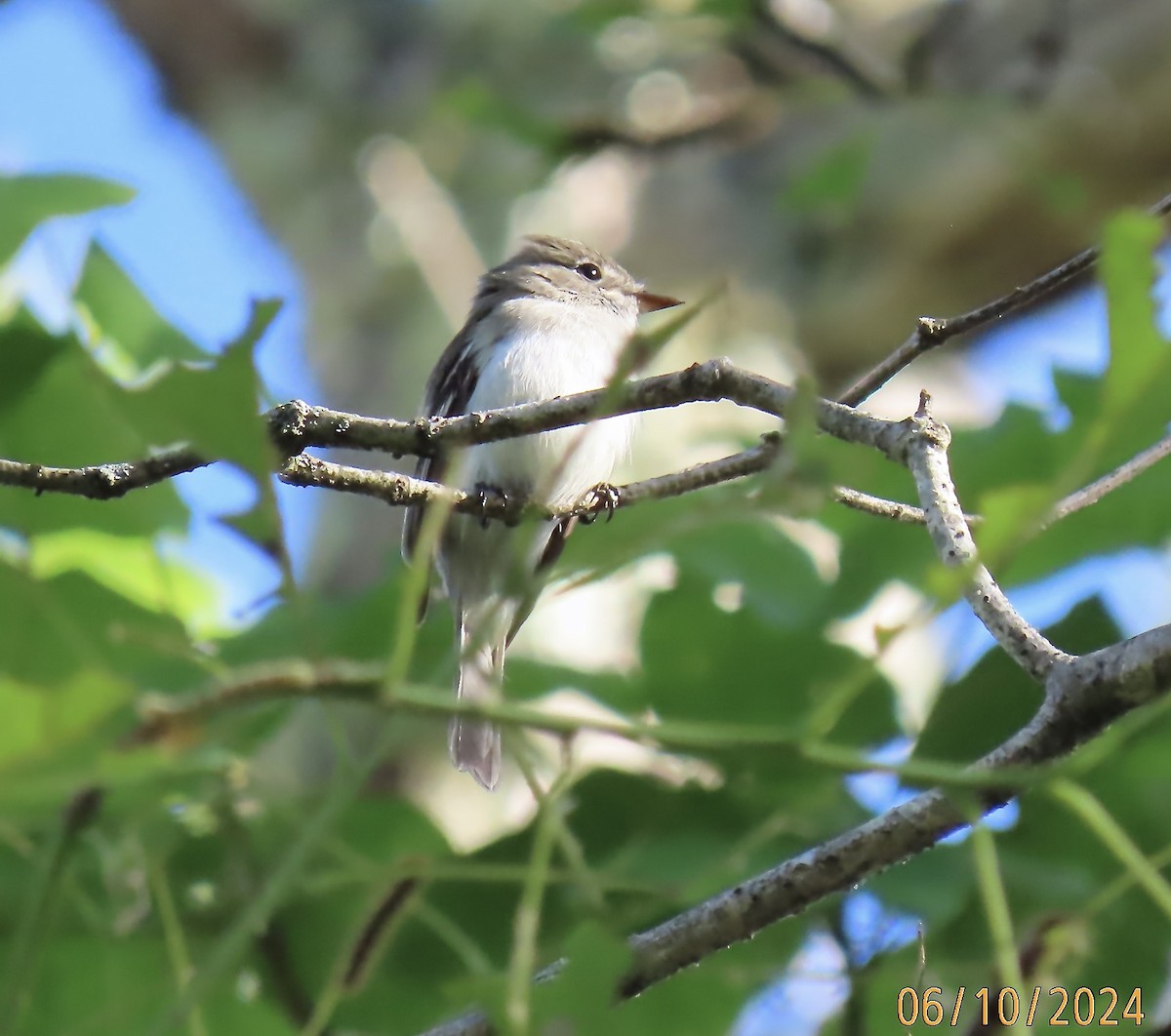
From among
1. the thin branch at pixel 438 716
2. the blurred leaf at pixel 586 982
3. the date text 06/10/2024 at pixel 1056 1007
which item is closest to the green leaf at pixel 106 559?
the date text 06/10/2024 at pixel 1056 1007

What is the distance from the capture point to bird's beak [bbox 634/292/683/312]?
15.4 ft

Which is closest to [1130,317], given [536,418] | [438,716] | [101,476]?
[438,716]

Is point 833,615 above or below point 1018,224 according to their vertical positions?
below

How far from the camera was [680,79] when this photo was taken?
23.3ft

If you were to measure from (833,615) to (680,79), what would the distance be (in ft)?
18.7

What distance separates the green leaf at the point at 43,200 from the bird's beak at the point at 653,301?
2.91m

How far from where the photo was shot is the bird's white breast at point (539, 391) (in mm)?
3824

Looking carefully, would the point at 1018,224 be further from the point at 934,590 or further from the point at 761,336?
the point at 934,590

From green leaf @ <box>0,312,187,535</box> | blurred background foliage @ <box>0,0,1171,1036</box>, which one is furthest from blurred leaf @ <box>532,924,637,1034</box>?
green leaf @ <box>0,312,187,535</box>

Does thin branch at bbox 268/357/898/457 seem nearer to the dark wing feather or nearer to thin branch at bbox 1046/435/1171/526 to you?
thin branch at bbox 1046/435/1171/526

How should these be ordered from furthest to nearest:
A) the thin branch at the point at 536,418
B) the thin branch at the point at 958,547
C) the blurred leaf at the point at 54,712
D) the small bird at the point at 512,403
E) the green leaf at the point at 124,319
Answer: the small bird at the point at 512,403
the green leaf at the point at 124,319
the thin branch at the point at 536,418
the thin branch at the point at 958,547
the blurred leaf at the point at 54,712

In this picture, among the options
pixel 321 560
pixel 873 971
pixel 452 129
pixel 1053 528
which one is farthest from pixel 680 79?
pixel 873 971

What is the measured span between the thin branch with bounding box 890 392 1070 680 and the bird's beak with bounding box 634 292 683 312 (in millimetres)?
3385

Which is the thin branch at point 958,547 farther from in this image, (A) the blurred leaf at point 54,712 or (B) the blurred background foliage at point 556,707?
(A) the blurred leaf at point 54,712
